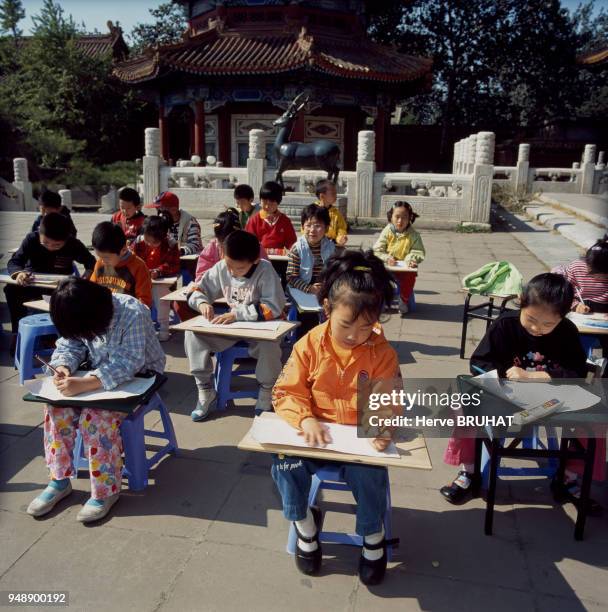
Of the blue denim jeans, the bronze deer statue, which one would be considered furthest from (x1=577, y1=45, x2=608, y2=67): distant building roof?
the blue denim jeans

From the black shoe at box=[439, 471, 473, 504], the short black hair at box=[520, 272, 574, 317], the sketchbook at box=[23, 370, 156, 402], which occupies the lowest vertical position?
the black shoe at box=[439, 471, 473, 504]

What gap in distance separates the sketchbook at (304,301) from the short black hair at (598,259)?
1.97 m

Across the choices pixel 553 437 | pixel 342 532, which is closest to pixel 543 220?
pixel 553 437

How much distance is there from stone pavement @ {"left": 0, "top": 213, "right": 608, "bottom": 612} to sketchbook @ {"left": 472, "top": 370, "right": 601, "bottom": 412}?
2.27ft

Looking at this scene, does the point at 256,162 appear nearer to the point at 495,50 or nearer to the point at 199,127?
the point at 199,127

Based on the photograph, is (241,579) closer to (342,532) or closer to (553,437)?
(342,532)

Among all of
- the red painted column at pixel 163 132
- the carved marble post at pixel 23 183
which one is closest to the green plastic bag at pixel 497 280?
the carved marble post at pixel 23 183

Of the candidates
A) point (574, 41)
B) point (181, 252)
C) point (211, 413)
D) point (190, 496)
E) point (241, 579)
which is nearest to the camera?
point (241, 579)

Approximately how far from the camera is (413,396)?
254cm

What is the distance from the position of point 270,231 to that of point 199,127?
1448 cm

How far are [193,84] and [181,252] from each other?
14359mm

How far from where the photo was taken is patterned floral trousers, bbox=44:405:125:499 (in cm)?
278

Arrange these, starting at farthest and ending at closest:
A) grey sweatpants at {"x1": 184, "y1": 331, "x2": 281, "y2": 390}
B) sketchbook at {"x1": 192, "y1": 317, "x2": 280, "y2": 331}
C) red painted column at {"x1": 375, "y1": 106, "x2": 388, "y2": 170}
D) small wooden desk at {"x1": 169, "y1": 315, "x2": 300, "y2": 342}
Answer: red painted column at {"x1": 375, "y1": 106, "x2": 388, "y2": 170}
grey sweatpants at {"x1": 184, "y1": 331, "x2": 281, "y2": 390}
sketchbook at {"x1": 192, "y1": 317, "x2": 280, "y2": 331}
small wooden desk at {"x1": 169, "y1": 315, "x2": 300, "y2": 342}

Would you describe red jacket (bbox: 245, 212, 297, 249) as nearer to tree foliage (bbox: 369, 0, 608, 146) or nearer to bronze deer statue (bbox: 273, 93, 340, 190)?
bronze deer statue (bbox: 273, 93, 340, 190)
